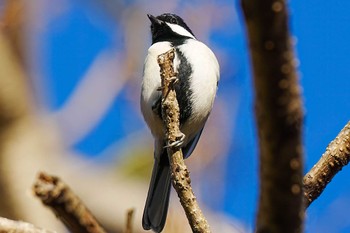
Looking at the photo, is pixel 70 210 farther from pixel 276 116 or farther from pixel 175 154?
pixel 175 154

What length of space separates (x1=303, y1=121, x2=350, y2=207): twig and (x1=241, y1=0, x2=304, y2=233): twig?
0.78m

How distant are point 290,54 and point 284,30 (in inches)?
1.5

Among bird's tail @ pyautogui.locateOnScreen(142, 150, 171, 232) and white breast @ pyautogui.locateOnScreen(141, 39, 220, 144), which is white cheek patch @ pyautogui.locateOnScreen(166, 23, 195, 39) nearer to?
white breast @ pyautogui.locateOnScreen(141, 39, 220, 144)

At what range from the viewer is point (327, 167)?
1.77 meters

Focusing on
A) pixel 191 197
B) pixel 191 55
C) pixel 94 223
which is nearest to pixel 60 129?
pixel 191 55

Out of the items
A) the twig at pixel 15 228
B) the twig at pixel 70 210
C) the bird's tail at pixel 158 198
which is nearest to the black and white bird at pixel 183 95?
the bird's tail at pixel 158 198

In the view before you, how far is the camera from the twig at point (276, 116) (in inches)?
33.5

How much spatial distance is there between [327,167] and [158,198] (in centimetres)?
142

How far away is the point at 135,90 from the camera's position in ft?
16.4

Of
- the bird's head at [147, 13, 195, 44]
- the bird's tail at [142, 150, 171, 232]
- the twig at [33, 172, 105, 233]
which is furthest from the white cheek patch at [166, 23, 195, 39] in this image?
the twig at [33, 172, 105, 233]

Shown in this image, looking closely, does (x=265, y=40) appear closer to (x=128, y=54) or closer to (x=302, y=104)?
(x=302, y=104)

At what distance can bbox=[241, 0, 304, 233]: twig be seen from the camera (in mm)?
852

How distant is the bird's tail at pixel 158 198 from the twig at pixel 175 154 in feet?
3.23

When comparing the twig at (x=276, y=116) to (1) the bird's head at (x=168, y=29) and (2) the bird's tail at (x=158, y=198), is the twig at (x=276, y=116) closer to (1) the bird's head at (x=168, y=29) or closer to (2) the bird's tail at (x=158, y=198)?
(2) the bird's tail at (x=158, y=198)
